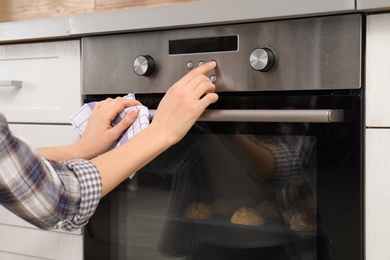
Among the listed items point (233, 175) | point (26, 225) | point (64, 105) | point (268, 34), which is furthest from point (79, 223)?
point (26, 225)

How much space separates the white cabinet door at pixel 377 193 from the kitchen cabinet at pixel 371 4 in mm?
214

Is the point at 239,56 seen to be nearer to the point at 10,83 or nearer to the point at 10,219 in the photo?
the point at 10,83

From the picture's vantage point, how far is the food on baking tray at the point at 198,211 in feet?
3.92

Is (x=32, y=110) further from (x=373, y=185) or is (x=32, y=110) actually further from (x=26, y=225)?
(x=373, y=185)

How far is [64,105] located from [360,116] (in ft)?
2.37

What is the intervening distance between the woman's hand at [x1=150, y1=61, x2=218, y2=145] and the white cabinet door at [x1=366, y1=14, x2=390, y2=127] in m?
0.28

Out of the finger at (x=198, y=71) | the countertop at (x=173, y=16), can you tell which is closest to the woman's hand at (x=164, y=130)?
the finger at (x=198, y=71)

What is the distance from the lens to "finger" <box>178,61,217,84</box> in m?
1.07

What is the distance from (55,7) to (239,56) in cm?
93

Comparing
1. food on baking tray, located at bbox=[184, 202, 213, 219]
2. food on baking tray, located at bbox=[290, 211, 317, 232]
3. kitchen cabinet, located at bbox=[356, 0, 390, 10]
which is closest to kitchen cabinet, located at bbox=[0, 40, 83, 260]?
food on baking tray, located at bbox=[184, 202, 213, 219]

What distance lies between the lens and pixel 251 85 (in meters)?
1.12

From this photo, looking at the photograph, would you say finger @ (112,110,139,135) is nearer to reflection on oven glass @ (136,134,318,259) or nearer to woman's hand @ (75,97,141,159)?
woman's hand @ (75,97,141,159)

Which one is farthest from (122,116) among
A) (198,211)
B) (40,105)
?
(40,105)

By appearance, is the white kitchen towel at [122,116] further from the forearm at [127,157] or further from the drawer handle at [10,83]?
the drawer handle at [10,83]
